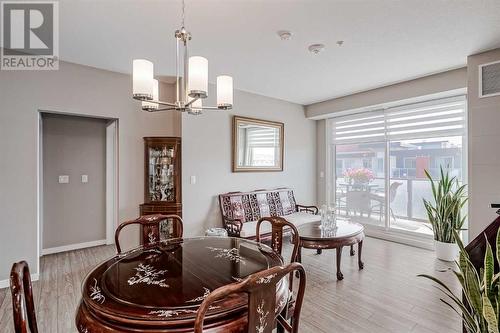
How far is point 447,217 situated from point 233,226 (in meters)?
3.11

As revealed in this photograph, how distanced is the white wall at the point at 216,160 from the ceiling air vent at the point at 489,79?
10.1 ft

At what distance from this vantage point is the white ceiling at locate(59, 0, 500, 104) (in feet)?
7.36

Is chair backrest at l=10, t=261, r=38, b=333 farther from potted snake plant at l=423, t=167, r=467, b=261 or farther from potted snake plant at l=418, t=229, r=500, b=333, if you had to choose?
potted snake plant at l=423, t=167, r=467, b=261

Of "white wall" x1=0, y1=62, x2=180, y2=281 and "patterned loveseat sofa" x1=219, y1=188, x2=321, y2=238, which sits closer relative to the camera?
"white wall" x1=0, y1=62, x2=180, y2=281

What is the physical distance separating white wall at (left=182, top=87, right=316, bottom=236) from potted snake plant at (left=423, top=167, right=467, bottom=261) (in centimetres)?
257

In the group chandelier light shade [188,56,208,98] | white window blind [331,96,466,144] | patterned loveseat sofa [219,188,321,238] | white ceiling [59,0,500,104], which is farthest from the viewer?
white window blind [331,96,466,144]

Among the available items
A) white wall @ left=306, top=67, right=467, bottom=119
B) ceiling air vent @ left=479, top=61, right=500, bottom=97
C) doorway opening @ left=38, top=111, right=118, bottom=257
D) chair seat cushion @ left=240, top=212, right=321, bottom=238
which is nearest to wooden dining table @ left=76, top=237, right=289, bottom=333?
chair seat cushion @ left=240, top=212, right=321, bottom=238

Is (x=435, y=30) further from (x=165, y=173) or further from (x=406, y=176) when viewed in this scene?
(x=165, y=173)

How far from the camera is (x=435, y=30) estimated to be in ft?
8.60

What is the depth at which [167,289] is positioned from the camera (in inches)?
52.0

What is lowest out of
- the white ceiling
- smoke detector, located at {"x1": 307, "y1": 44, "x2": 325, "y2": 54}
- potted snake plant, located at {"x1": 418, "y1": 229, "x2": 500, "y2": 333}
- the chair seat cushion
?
the chair seat cushion

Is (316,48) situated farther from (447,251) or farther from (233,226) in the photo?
(447,251)

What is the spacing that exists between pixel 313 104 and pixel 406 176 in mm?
2341

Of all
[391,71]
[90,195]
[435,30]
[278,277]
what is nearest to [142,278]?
[278,277]
